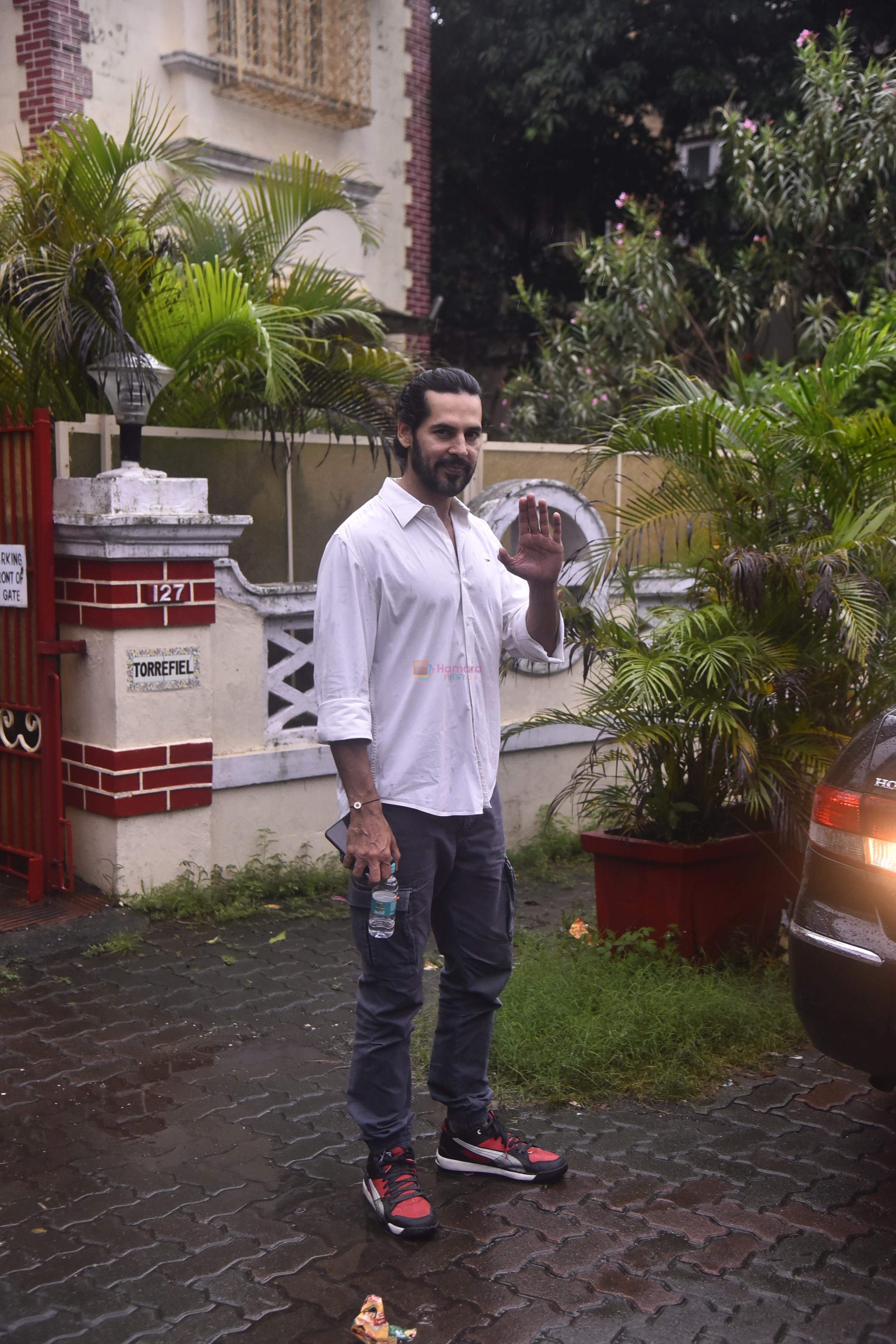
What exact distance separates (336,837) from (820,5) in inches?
644

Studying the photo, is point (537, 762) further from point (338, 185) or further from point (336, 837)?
point (336, 837)

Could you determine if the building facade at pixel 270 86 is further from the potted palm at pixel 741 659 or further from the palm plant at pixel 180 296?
the potted palm at pixel 741 659

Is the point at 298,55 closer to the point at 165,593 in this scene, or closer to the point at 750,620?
the point at 165,593

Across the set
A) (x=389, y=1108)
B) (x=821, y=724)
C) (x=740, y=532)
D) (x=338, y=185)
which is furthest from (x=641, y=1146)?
(x=338, y=185)

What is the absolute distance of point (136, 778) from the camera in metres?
5.95

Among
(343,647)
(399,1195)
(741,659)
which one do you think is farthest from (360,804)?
(741,659)

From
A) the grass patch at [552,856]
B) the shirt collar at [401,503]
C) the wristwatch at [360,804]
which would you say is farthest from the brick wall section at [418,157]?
the wristwatch at [360,804]

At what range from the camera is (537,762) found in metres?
7.66

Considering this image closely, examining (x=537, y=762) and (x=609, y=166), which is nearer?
(x=537, y=762)

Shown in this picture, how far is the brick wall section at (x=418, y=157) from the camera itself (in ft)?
44.2

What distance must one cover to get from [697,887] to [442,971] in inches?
70.9

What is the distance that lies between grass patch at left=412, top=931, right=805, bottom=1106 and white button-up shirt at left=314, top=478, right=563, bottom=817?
1.30m

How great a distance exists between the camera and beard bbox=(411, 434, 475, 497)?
3.39 metres

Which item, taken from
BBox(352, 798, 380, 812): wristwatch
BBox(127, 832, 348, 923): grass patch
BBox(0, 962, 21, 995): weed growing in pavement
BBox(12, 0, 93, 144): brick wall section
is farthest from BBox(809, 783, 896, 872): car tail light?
BBox(12, 0, 93, 144): brick wall section
